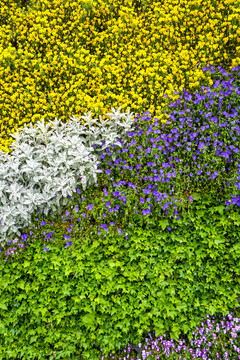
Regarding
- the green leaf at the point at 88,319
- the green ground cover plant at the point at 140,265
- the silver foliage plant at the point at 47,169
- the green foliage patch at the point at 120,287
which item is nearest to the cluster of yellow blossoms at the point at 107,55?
the silver foliage plant at the point at 47,169

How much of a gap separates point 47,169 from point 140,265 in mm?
1901

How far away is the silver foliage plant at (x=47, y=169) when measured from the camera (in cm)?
429

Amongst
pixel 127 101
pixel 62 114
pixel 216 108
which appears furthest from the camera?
pixel 62 114

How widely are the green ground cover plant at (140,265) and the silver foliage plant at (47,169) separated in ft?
0.46

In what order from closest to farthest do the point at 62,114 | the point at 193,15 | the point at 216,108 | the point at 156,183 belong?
the point at 156,183
the point at 216,108
the point at 62,114
the point at 193,15

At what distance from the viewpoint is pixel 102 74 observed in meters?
5.62

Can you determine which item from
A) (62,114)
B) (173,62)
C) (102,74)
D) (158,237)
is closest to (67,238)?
(158,237)

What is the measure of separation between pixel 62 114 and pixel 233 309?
408cm

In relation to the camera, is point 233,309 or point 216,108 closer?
point 233,309

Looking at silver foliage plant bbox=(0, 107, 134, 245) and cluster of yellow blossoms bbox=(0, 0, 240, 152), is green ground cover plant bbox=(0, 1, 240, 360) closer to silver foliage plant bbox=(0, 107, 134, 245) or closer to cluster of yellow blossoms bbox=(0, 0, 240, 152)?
silver foliage plant bbox=(0, 107, 134, 245)

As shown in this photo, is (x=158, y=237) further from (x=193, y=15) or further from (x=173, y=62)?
(x=193, y=15)

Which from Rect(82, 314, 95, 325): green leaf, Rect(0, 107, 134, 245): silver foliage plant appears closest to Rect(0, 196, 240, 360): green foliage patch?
Rect(82, 314, 95, 325): green leaf

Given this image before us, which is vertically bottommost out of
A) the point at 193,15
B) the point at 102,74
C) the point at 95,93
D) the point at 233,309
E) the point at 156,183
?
the point at 233,309

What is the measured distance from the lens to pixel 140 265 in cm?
396
